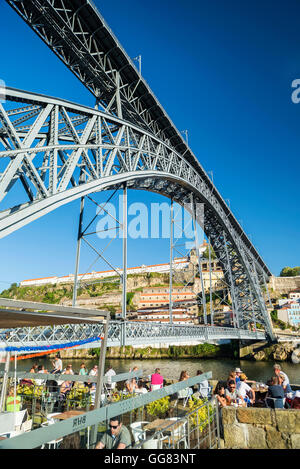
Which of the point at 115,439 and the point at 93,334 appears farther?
the point at 93,334

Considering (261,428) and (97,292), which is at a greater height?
(97,292)

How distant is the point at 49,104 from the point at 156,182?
1038 cm

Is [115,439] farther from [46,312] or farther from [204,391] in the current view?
[204,391]

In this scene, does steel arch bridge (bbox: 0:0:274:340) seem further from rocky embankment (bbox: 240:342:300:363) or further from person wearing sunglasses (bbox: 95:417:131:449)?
rocky embankment (bbox: 240:342:300:363)

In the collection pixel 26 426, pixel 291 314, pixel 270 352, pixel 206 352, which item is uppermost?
pixel 291 314

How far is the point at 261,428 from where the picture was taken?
12.4ft

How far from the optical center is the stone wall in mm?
3633

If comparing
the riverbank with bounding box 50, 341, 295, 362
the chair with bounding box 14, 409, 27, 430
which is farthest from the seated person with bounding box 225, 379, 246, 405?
the riverbank with bounding box 50, 341, 295, 362

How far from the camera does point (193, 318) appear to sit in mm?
43656

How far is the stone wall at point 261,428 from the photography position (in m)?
3.63

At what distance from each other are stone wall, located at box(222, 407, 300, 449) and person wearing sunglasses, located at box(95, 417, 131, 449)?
1614 millimetres

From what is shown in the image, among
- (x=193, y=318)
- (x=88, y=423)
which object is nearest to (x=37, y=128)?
(x=88, y=423)

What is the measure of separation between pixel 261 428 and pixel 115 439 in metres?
1.99

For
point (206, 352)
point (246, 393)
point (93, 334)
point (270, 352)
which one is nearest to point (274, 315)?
point (206, 352)
